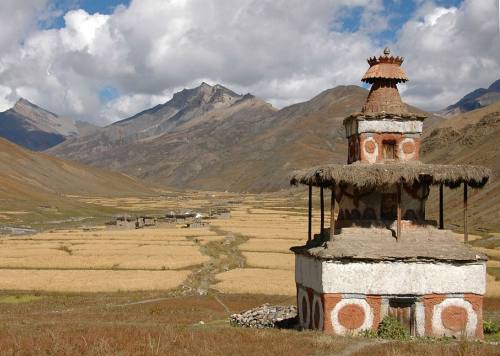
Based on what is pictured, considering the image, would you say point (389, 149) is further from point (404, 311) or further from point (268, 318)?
point (268, 318)

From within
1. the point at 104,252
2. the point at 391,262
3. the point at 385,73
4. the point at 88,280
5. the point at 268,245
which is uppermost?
the point at 385,73

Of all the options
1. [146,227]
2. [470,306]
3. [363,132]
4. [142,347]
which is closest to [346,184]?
[363,132]

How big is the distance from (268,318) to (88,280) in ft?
65.2

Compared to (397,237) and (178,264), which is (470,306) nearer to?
(397,237)

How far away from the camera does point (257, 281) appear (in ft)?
147

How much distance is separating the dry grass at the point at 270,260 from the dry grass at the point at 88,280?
753 centimetres

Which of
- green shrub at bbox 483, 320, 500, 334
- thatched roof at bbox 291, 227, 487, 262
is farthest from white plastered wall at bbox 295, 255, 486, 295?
green shrub at bbox 483, 320, 500, 334

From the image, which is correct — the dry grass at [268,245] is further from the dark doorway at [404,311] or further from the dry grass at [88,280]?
the dark doorway at [404,311]

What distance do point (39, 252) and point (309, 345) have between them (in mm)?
48575

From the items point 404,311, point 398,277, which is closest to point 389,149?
Answer: point 398,277

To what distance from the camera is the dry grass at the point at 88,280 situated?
43562 mm

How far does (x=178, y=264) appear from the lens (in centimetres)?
5366

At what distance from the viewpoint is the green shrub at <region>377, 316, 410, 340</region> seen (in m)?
23.6

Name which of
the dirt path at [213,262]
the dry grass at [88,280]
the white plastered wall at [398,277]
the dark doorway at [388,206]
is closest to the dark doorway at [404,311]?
the white plastered wall at [398,277]
